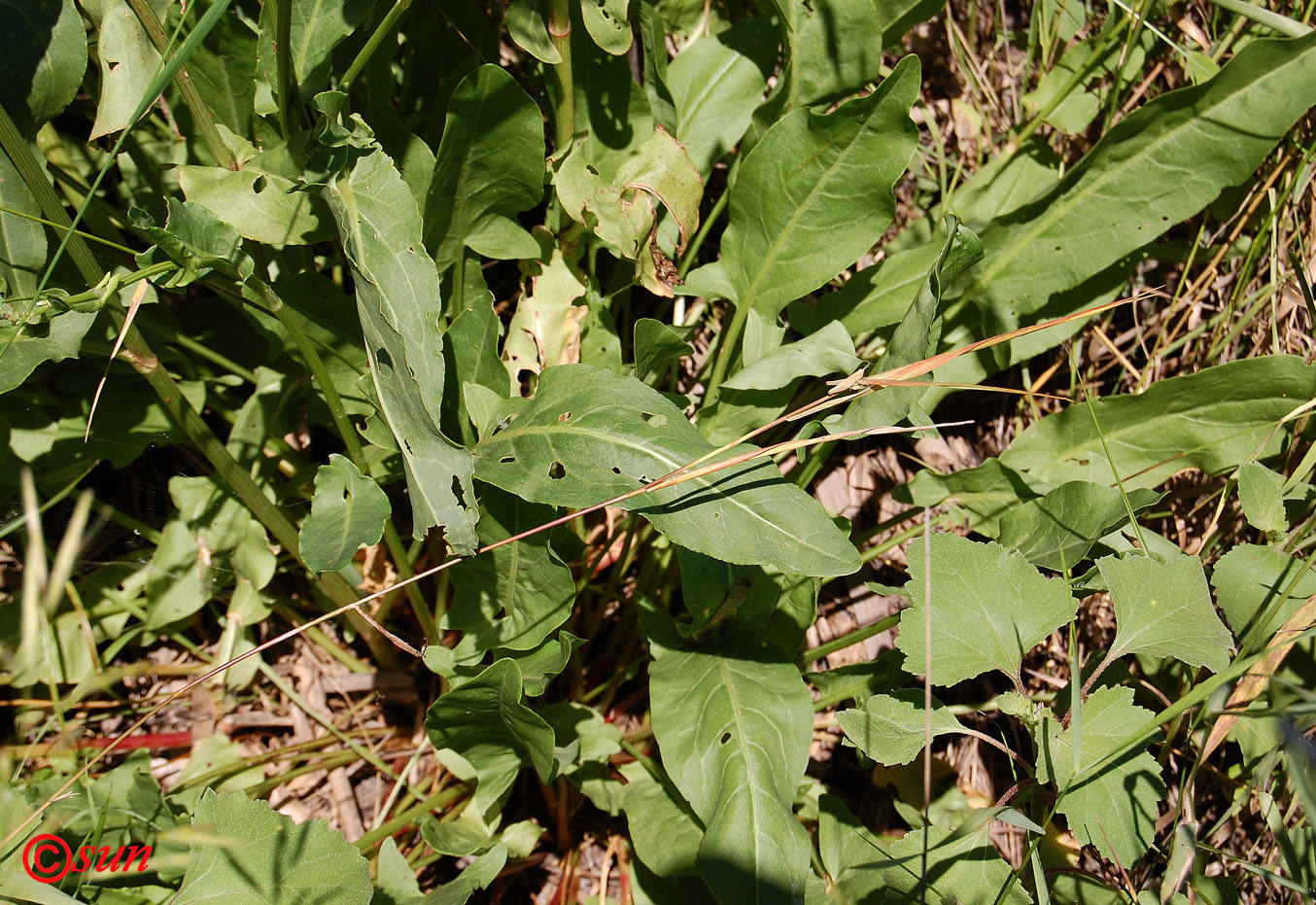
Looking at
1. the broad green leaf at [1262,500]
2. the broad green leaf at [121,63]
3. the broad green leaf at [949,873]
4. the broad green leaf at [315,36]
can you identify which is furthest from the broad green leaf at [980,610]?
the broad green leaf at [121,63]

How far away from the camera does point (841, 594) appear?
7.12 ft

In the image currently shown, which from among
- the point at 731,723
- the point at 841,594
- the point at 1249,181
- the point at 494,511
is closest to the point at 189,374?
the point at 494,511

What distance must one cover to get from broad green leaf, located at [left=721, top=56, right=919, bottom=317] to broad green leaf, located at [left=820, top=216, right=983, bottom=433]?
259mm

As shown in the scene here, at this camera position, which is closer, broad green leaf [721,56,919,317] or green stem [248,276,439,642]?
green stem [248,276,439,642]

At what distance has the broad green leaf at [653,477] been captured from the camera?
130cm

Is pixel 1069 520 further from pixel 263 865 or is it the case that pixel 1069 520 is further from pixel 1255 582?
pixel 263 865

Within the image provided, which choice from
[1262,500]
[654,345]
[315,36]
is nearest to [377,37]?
[315,36]

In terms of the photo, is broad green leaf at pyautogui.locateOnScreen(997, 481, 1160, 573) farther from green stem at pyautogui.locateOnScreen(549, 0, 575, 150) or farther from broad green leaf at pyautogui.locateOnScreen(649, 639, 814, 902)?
green stem at pyautogui.locateOnScreen(549, 0, 575, 150)

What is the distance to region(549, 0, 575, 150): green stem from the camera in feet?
4.82

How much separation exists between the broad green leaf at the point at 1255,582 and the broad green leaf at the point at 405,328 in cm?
123

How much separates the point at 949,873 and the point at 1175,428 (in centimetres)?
106

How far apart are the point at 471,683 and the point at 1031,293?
1343 millimetres

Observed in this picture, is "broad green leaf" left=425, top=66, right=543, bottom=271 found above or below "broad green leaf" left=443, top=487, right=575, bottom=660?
above

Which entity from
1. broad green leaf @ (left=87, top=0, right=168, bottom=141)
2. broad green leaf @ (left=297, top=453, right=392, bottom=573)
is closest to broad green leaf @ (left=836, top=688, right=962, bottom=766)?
broad green leaf @ (left=297, top=453, right=392, bottom=573)
